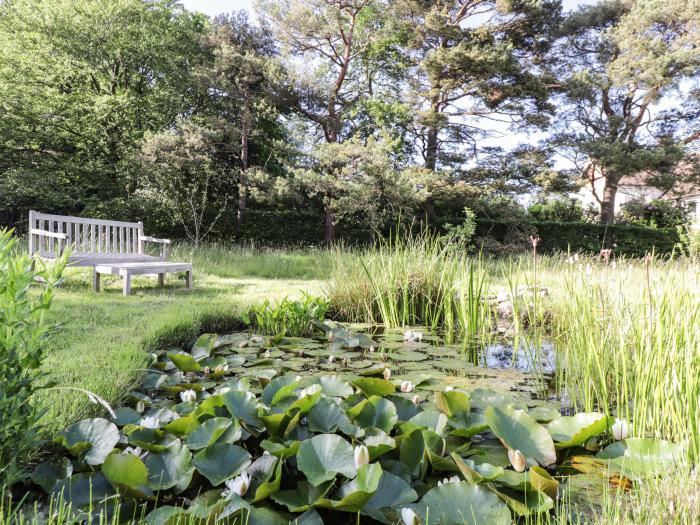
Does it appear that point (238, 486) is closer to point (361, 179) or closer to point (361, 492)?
point (361, 492)

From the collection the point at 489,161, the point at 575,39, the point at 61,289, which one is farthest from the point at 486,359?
the point at 575,39

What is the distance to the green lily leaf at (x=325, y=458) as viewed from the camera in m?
1.20

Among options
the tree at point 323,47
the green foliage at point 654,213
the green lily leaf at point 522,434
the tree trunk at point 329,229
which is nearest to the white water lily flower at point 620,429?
the green lily leaf at point 522,434

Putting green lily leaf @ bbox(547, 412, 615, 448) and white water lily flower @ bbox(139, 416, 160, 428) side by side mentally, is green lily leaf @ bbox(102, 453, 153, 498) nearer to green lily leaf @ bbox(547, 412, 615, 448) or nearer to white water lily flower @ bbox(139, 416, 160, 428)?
white water lily flower @ bbox(139, 416, 160, 428)

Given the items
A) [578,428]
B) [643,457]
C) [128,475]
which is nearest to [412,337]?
[578,428]

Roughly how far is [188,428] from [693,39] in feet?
50.2

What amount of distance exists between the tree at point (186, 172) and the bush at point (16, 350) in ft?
31.7

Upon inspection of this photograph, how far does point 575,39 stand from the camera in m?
14.2

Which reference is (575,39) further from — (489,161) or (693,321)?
(693,321)

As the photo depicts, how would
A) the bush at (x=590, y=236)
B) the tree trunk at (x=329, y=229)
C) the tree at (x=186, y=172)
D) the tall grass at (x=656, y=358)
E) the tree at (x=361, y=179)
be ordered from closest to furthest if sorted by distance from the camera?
1. the tall grass at (x=656, y=358)
2. the tree at (x=361, y=179)
3. the tree at (x=186, y=172)
4. the tree trunk at (x=329, y=229)
5. the bush at (x=590, y=236)

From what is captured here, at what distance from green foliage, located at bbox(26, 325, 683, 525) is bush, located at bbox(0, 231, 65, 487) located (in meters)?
0.15

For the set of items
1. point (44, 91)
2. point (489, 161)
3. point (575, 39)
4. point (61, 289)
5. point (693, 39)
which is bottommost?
point (61, 289)

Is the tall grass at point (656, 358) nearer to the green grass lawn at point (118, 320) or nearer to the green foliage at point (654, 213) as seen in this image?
the green grass lawn at point (118, 320)

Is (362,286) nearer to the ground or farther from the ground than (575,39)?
nearer to the ground
